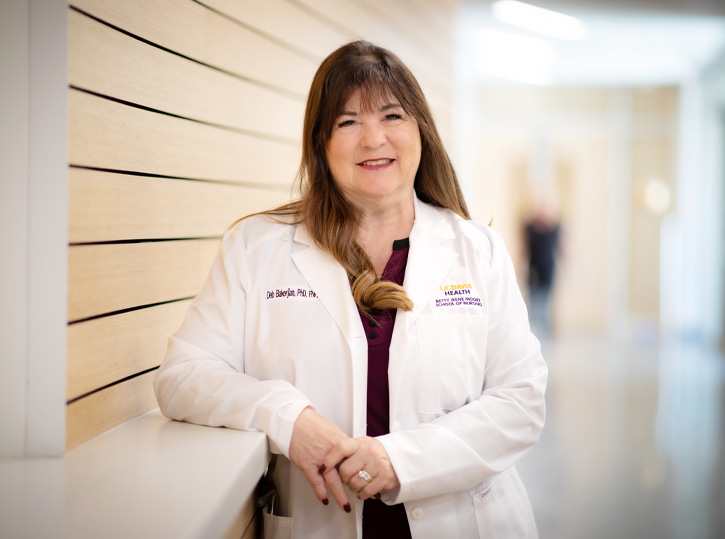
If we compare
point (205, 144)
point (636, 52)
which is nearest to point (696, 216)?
point (636, 52)

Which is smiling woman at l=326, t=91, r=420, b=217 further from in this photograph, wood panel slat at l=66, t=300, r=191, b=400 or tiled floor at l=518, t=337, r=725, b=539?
tiled floor at l=518, t=337, r=725, b=539

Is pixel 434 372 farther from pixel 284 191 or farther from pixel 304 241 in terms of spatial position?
pixel 284 191

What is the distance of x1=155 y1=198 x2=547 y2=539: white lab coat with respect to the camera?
168cm

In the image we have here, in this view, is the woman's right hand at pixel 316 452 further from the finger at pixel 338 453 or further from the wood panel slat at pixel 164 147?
the wood panel slat at pixel 164 147

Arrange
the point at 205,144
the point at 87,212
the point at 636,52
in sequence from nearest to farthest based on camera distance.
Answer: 1. the point at 87,212
2. the point at 205,144
3. the point at 636,52

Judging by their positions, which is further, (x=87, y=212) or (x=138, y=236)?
(x=138, y=236)

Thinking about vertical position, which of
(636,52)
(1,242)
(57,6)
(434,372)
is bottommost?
(434,372)

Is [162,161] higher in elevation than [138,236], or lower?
higher

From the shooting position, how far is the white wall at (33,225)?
1.48 m

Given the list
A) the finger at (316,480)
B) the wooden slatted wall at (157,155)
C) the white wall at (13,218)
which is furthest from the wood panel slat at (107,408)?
the finger at (316,480)

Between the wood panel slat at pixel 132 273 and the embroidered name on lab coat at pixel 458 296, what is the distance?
2.65ft

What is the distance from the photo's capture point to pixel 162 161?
6.47 feet

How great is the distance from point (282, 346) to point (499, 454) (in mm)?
629

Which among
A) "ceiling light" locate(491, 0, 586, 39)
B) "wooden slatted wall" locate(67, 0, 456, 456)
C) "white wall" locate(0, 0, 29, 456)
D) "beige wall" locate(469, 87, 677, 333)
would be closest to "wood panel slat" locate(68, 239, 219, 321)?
"wooden slatted wall" locate(67, 0, 456, 456)
